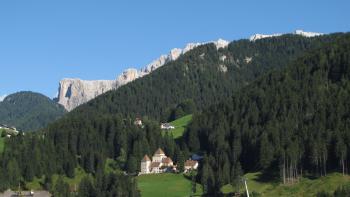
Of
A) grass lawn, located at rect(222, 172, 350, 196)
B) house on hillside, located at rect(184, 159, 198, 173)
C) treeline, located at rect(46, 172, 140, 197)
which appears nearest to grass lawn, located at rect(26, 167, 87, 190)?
treeline, located at rect(46, 172, 140, 197)

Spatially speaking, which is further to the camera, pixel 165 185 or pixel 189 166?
pixel 189 166

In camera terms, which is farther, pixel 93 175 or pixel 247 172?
pixel 93 175

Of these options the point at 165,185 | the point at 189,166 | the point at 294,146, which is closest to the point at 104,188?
the point at 165,185

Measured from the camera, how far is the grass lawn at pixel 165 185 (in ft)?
541

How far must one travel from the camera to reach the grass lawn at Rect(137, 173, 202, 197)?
541ft

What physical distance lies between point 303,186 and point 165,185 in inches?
1754

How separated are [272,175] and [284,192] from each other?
18.9 metres

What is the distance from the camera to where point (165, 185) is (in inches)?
6964

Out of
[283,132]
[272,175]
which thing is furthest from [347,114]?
[272,175]

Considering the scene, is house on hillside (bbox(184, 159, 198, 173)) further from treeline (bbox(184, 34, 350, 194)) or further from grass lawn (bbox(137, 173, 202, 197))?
treeline (bbox(184, 34, 350, 194))

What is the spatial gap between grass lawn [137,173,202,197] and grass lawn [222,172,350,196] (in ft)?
56.3

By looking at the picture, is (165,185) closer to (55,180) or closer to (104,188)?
(104,188)

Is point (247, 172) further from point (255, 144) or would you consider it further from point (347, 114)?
point (347, 114)

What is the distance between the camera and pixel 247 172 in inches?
6909
